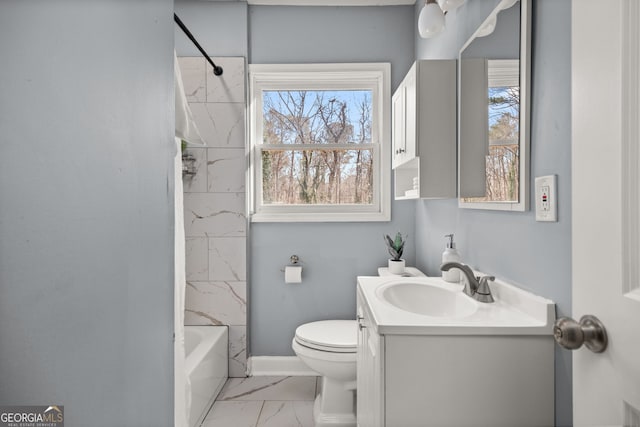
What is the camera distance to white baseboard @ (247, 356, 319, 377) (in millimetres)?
2418

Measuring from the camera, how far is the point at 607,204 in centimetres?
53

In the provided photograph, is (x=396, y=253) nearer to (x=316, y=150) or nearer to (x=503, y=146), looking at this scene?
(x=316, y=150)

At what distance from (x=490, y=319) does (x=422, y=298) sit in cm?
45

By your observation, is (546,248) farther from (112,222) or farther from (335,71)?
(335,71)

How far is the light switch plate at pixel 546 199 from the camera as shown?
3.15 ft

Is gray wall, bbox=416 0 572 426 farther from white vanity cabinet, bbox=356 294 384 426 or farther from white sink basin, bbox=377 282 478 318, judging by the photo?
white vanity cabinet, bbox=356 294 384 426

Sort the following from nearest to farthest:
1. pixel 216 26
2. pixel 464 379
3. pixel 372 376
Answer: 1. pixel 464 379
2. pixel 372 376
3. pixel 216 26

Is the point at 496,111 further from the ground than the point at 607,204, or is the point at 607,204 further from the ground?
the point at 496,111

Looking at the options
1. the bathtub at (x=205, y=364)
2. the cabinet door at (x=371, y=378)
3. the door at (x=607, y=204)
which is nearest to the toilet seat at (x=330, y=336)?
the cabinet door at (x=371, y=378)

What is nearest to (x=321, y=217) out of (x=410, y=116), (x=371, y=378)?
(x=410, y=116)

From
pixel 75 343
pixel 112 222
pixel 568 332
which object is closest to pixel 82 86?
pixel 112 222

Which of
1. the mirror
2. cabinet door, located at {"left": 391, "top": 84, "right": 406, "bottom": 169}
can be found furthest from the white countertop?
cabinet door, located at {"left": 391, "top": 84, "right": 406, "bottom": 169}

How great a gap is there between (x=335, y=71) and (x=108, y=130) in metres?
1.95

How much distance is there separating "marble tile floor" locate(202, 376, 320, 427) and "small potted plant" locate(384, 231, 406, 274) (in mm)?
910
